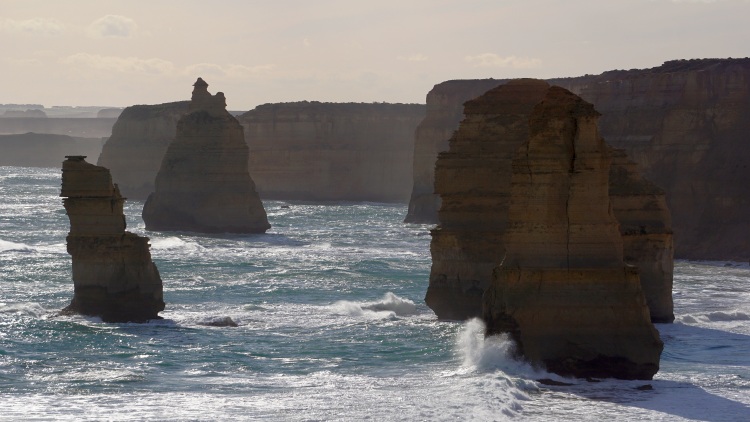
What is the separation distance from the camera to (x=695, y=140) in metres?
70.9

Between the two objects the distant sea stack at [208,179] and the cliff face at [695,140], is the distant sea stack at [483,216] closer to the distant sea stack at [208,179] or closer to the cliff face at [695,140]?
the cliff face at [695,140]

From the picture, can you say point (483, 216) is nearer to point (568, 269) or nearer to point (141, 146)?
point (568, 269)

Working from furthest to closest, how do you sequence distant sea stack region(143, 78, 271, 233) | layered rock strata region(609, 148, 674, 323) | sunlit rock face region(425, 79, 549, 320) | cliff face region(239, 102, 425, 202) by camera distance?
cliff face region(239, 102, 425, 202), distant sea stack region(143, 78, 271, 233), layered rock strata region(609, 148, 674, 323), sunlit rock face region(425, 79, 549, 320)

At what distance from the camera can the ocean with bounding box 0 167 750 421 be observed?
22.3 m

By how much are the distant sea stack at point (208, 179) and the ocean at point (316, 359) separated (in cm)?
2344

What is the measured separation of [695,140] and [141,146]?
5962cm

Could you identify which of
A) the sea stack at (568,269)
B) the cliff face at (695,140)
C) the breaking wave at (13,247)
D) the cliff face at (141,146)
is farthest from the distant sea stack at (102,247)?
the cliff face at (141,146)

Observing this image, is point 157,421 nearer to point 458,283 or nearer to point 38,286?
point 458,283

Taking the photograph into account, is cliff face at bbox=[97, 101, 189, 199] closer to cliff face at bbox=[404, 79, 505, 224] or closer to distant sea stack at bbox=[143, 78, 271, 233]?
cliff face at bbox=[404, 79, 505, 224]

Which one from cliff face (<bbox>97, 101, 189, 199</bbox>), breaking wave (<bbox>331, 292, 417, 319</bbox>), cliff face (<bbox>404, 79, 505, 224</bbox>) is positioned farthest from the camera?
cliff face (<bbox>97, 101, 189, 199</bbox>)

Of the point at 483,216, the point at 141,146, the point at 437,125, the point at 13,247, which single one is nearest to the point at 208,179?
the point at 13,247

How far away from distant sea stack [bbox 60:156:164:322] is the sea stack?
1013 centimetres

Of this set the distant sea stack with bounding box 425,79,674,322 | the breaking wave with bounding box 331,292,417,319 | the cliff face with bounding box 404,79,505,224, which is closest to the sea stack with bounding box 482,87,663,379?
the distant sea stack with bounding box 425,79,674,322

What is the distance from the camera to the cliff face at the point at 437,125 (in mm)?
98438
